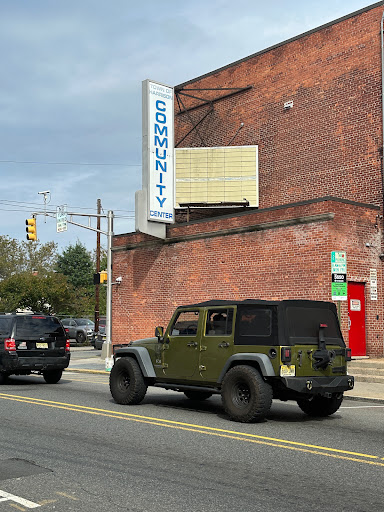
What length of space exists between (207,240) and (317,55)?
8.18 m

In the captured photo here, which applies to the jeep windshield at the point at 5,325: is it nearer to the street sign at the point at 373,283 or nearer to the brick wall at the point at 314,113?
the street sign at the point at 373,283

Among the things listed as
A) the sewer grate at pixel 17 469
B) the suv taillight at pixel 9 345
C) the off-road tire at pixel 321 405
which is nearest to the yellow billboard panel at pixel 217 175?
the suv taillight at pixel 9 345

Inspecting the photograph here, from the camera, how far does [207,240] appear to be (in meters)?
23.7

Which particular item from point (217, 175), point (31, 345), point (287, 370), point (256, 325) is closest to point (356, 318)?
point (217, 175)

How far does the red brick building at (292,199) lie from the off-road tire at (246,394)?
9.71 meters

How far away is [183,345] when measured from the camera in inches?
449

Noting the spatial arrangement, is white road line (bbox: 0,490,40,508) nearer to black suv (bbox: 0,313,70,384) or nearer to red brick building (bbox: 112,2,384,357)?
black suv (bbox: 0,313,70,384)

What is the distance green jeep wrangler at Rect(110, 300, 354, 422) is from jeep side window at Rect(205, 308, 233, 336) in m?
0.01

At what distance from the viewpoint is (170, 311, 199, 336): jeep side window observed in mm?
11430

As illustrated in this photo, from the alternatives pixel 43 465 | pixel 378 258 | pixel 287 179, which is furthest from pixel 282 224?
pixel 43 465

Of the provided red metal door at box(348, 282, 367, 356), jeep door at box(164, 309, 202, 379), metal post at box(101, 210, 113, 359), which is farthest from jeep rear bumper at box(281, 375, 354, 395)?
metal post at box(101, 210, 113, 359)

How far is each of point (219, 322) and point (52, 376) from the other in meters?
7.59

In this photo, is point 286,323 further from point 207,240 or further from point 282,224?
point 207,240

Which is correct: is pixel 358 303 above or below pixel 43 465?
above
